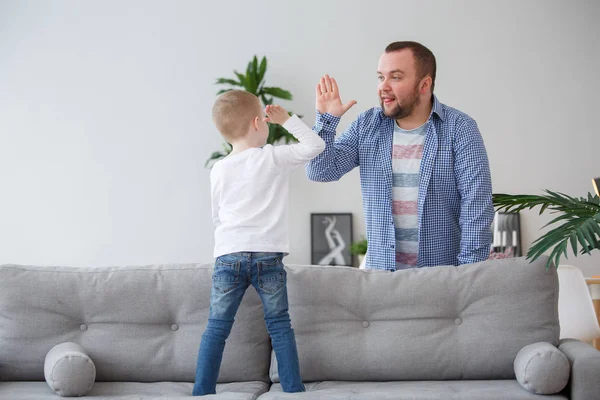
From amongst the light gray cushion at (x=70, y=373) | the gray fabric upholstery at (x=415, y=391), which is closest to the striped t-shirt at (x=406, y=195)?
the gray fabric upholstery at (x=415, y=391)

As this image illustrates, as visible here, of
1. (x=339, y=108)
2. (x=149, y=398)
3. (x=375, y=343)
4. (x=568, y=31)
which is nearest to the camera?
(x=149, y=398)

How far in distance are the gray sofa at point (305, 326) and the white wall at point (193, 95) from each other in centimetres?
318

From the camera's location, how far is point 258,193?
2.30 m

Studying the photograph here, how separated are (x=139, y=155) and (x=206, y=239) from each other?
85 cm

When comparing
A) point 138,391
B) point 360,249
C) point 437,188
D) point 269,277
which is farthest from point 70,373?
point 360,249

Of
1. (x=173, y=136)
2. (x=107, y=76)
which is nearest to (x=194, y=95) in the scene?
(x=173, y=136)

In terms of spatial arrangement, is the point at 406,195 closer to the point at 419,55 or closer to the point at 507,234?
the point at 419,55

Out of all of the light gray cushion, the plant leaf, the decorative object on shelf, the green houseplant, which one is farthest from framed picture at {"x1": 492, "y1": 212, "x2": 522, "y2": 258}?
the light gray cushion

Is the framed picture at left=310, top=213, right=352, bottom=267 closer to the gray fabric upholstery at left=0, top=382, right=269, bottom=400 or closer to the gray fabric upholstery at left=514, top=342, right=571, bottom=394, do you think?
the gray fabric upholstery at left=0, top=382, right=269, bottom=400

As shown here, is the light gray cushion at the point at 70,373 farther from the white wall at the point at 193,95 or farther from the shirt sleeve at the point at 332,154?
the white wall at the point at 193,95

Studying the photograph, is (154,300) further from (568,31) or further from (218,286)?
(568,31)

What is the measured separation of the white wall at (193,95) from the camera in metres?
5.57

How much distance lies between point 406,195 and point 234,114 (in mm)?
676

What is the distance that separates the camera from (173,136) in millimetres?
5660
